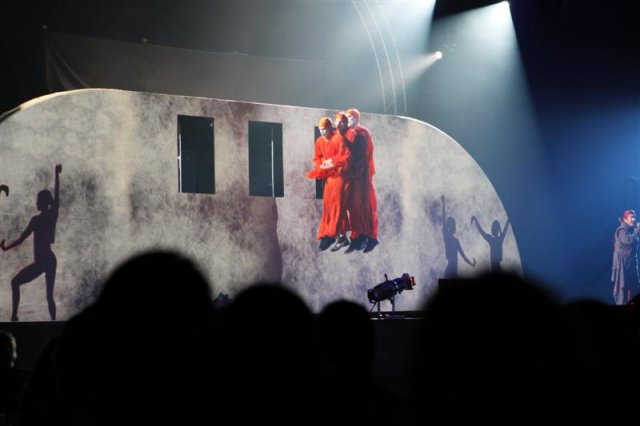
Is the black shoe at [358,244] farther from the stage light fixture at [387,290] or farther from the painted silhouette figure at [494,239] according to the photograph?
the stage light fixture at [387,290]

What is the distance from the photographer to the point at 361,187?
10.3 meters

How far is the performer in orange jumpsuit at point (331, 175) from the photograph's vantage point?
10.1 m

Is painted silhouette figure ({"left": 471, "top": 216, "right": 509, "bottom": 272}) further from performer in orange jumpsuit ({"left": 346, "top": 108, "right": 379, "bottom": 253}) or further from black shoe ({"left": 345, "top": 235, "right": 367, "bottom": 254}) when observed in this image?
black shoe ({"left": 345, "top": 235, "right": 367, "bottom": 254})

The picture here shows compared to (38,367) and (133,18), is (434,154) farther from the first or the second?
(38,367)

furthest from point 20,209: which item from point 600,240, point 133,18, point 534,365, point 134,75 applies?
point 600,240

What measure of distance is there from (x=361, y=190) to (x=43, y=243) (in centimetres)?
427

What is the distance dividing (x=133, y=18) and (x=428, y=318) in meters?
9.64

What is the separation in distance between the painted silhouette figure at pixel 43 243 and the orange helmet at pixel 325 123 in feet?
11.7

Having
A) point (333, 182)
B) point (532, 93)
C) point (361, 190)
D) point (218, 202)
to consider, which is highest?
point (532, 93)

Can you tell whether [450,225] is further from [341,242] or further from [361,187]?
[341,242]

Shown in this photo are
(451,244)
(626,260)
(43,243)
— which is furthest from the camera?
(626,260)

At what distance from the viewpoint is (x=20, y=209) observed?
824 centimetres

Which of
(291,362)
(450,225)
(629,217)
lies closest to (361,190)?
(450,225)

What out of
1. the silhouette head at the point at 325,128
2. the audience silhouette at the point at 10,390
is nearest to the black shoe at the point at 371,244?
the silhouette head at the point at 325,128
